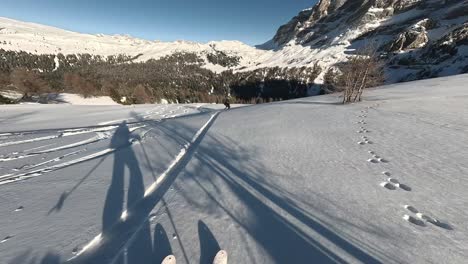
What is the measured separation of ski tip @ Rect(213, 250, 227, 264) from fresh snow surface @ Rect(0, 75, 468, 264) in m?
0.26

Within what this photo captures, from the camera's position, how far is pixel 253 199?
6.48 meters

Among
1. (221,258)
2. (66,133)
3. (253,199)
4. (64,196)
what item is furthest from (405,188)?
(66,133)

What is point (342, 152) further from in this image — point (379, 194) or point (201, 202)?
point (201, 202)

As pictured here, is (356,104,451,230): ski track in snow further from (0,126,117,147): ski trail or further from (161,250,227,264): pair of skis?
(0,126,117,147): ski trail

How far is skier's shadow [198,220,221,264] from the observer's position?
450 centimetres

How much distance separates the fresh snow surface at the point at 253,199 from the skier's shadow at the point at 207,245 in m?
0.03

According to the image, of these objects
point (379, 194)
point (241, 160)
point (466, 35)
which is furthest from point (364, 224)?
point (466, 35)

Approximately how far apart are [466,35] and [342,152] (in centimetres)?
13904

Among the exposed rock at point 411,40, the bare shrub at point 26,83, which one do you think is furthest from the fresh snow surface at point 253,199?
the exposed rock at point 411,40

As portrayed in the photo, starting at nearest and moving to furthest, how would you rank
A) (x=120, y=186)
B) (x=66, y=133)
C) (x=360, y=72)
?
(x=120, y=186)
(x=66, y=133)
(x=360, y=72)

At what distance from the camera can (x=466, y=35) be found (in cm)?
10538

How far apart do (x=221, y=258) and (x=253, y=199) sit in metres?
2.33

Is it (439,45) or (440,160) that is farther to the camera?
(439,45)

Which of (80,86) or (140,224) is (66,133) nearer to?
(140,224)
